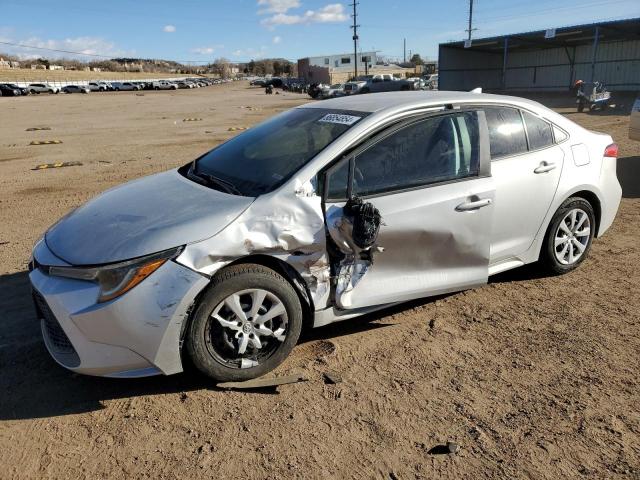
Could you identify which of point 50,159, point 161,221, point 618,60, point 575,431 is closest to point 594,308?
point 575,431

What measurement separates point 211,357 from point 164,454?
589 millimetres

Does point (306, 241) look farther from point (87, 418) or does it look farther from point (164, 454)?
point (87, 418)

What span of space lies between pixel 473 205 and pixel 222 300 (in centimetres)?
192

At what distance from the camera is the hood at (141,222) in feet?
9.52

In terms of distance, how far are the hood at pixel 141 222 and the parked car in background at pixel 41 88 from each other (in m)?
70.1

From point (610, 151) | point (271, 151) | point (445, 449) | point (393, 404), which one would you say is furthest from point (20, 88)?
point (445, 449)

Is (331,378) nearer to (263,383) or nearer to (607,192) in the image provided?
(263,383)

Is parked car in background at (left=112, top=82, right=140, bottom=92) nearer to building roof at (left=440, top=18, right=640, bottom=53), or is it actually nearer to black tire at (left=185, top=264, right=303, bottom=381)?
building roof at (left=440, top=18, right=640, bottom=53)

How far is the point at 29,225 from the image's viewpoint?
664 centimetres

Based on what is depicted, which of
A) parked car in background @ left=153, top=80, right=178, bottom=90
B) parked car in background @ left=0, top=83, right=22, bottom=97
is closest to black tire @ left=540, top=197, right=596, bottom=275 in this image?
parked car in background @ left=0, top=83, right=22, bottom=97

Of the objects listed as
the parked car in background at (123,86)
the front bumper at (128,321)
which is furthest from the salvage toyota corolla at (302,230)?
the parked car in background at (123,86)

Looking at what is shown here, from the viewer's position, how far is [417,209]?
353cm

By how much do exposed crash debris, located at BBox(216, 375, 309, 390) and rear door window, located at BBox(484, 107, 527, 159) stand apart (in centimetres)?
222

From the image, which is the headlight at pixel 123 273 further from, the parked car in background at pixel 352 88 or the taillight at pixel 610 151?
the parked car in background at pixel 352 88
